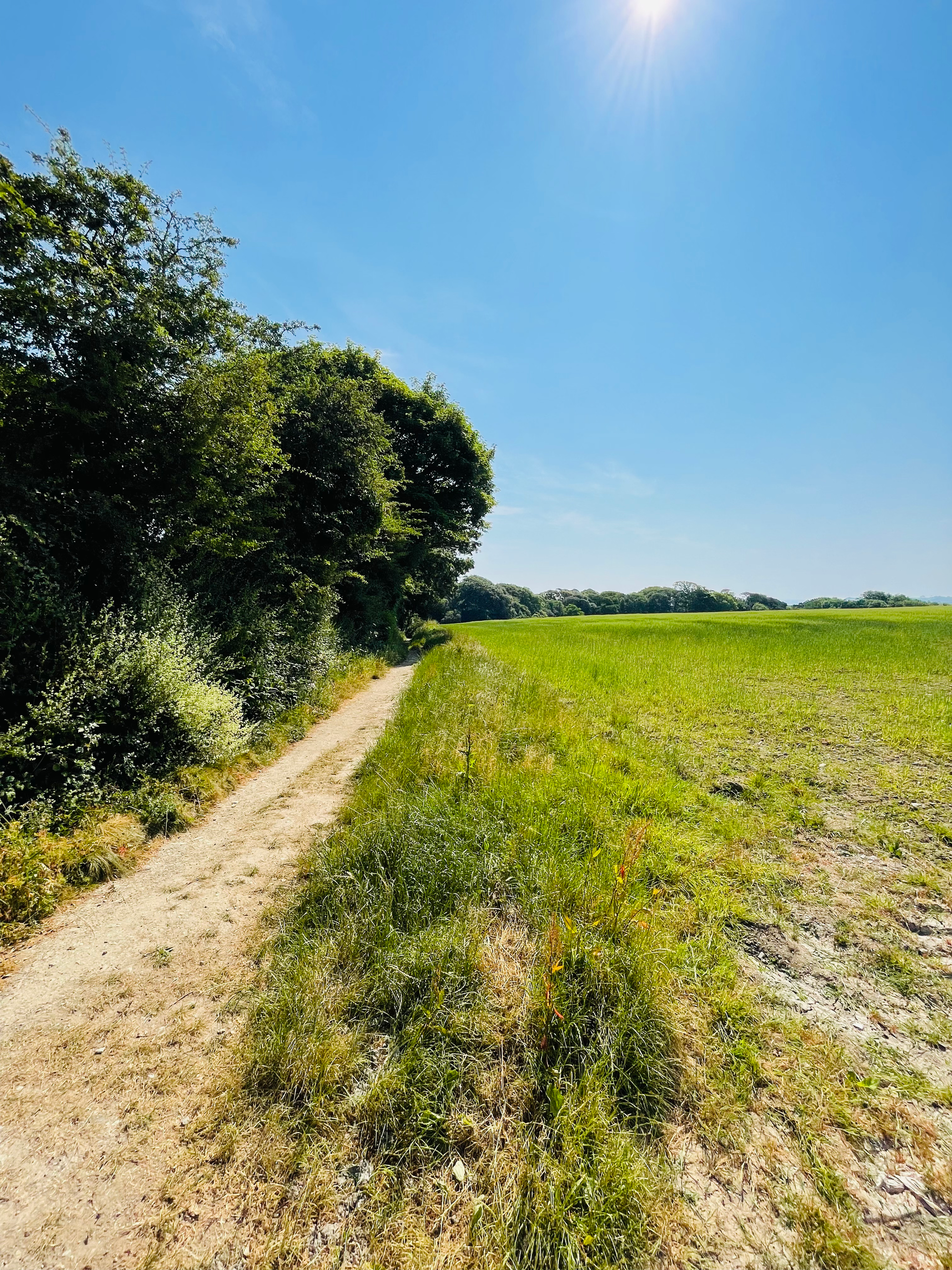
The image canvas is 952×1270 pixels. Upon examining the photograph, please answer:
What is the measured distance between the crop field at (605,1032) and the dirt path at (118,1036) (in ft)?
1.01

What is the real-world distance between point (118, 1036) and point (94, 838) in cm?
241

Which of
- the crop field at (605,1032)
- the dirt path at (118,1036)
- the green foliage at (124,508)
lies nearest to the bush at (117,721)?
the green foliage at (124,508)

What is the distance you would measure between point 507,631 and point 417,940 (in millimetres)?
29317

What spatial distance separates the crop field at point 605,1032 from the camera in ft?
5.66

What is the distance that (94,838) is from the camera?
4.40 meters

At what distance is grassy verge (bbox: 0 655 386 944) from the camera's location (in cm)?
367

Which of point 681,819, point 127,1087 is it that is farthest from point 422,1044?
point 681,819

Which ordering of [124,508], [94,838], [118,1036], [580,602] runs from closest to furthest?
[118,1036], [94,838], [124,508], [580,602]

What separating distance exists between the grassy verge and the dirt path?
197mm

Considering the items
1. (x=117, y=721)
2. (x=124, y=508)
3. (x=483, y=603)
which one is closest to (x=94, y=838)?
(x=117, y=721)

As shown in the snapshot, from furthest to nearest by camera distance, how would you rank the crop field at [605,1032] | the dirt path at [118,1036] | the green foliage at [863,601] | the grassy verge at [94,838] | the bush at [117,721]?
1. the green foliage at [863,601]
2. the bush at [117,721]
3. the grassy verge at [94,838]
4. the dirt path at [118,1036]
5. the crop field at [605,1032]

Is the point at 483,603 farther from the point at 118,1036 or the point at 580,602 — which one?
the point at 118,1036

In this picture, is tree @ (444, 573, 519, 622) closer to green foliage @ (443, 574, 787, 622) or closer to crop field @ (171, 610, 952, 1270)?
green foliage @ (443, 574, 787, 622)

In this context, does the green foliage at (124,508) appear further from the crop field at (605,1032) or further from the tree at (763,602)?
the tree at (763,602)
